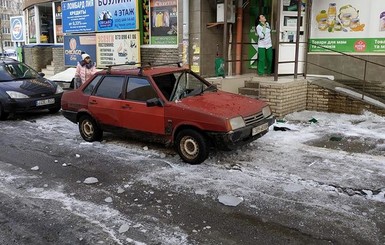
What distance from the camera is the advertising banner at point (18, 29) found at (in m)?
22.6

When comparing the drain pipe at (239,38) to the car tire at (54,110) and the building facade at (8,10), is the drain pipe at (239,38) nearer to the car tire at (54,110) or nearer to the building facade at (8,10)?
the car tire at (54,110)

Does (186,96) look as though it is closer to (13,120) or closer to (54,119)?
(54,119)

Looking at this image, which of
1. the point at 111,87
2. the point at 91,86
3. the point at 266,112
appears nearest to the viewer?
the point at 266,112

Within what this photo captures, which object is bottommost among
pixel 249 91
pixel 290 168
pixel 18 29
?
pixel 290 168

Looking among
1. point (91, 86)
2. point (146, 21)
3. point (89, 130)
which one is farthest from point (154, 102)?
point (146, 21)

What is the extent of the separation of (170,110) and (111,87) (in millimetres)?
1576

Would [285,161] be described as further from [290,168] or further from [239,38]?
[239,38]

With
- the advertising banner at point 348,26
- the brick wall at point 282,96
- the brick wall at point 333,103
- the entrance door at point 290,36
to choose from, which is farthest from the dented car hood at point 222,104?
the advertising banner at point 348,26

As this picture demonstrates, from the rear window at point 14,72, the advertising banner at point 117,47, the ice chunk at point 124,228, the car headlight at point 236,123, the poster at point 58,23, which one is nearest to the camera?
the ice chunk at point 124,228

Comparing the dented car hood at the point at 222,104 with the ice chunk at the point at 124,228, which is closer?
the ice chunk at the point at 124,228

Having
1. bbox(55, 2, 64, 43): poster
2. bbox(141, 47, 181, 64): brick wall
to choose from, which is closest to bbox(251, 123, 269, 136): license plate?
bbox(141, 47, 181, 64): brick wall

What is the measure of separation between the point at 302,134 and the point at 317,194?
10.2 feet

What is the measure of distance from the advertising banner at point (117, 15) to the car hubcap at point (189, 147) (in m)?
8.42

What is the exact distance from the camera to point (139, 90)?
22.6ft
